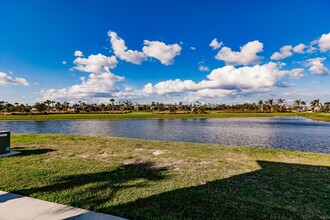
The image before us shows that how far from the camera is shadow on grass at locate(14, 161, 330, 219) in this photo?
4523mm

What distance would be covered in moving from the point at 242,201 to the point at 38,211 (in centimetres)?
482

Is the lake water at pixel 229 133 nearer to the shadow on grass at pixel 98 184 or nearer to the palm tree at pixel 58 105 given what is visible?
the shadow on grass at pixel 98 184

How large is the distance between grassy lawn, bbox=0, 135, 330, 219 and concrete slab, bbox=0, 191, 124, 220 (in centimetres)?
28

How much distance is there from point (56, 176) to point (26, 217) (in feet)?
9.62

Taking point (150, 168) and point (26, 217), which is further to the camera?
point (150, 168)

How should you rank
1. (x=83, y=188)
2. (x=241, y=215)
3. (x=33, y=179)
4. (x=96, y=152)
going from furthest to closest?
(x=96, y=152)
(x=33, y=179)
(x=83, y=188)
(x=241, y=215)

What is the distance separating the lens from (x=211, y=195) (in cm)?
546

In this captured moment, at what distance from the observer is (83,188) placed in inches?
231

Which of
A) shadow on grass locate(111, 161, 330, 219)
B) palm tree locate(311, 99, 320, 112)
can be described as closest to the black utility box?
shadow on grass locate(111, 161, 330, 219)

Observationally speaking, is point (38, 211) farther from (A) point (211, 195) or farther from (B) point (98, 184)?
(A) point (211, 195)

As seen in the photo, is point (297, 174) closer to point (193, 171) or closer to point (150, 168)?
point (193, 171)

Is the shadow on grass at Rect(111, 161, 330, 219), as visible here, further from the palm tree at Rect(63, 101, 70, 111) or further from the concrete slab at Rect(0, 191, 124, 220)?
the palm tree at Rect(63, 101, 70, 111)

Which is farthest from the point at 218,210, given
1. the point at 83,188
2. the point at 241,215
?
the point at 83,188

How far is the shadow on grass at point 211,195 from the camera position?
452cm
